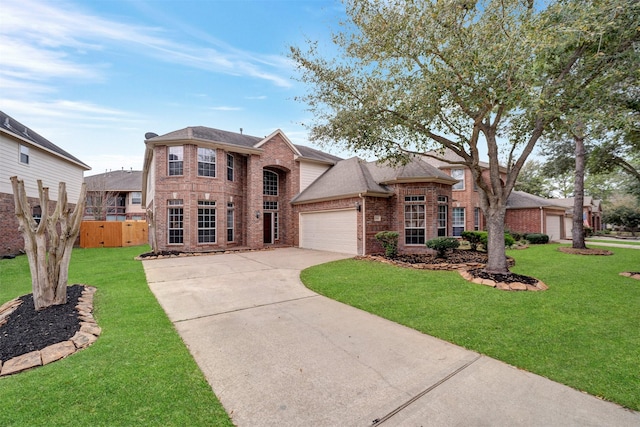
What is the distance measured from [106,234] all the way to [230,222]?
871 cm

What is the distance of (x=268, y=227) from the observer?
686 inches

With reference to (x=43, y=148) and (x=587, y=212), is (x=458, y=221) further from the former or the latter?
(x=43, y=148)

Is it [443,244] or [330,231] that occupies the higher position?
[330,231]

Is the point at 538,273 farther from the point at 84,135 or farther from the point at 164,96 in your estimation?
the point at 84,135

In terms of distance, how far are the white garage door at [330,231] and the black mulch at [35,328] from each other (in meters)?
9.95

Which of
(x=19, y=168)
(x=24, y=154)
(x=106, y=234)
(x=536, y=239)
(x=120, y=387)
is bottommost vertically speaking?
(x=120, y=387)

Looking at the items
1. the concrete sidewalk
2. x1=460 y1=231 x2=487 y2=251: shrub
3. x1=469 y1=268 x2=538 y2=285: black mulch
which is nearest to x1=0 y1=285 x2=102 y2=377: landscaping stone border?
the concrete sidewalk

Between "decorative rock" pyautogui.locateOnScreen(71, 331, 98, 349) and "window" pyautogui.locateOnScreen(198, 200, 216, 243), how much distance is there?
10776 mm

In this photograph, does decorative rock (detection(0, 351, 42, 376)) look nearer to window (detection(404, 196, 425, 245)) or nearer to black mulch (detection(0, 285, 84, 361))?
black mulch (detection(0, 285, 84, 361))

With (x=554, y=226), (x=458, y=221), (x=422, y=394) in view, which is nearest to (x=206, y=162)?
(x=422, y=394)

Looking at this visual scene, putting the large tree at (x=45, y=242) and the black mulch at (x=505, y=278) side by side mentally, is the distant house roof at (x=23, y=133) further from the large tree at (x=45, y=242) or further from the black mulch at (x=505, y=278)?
the black mulch at (x=505, y=278)

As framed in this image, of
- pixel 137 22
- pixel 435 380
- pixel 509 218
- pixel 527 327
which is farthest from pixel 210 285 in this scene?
pixel 509 218

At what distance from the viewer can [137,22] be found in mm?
7750

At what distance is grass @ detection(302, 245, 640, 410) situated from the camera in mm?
3117
